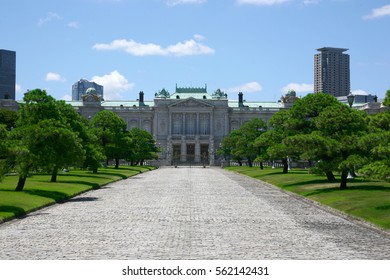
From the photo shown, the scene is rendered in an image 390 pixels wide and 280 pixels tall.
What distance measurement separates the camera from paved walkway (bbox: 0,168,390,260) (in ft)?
59.5

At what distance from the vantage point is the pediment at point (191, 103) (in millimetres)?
181500

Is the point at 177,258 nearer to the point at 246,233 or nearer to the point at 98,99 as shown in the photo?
the point at 246,233

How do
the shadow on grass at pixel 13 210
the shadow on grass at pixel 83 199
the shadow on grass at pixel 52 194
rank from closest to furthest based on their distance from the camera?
the shadow on grass at pixel 13 210 < the shadow on grass at pixel 52 194 < the shadow on grass at pixel 83 199

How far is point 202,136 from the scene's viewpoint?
18025 cm

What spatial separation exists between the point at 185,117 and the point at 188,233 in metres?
160

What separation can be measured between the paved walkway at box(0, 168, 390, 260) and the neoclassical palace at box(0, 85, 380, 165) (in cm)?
13997

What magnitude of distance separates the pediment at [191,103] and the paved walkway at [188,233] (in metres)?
145

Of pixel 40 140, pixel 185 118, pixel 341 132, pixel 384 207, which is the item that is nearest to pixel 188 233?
pixel 384 207

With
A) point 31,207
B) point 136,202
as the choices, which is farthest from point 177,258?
point 136,202

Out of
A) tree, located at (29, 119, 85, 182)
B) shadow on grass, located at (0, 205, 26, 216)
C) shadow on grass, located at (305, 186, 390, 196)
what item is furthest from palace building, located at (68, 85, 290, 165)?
shadow on grass, located at (0, 205, 26, 216)

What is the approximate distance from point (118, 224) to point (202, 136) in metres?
155

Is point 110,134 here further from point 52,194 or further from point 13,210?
point 13,210

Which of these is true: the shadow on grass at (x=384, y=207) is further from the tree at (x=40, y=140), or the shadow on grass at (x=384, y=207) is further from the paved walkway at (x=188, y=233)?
the tree at (x=40, y=140)

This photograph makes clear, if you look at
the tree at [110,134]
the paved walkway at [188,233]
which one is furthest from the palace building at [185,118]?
the paved walkway at [188,233]
